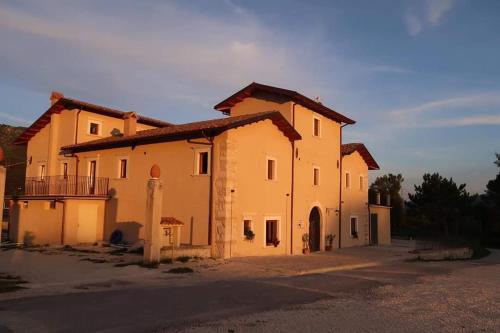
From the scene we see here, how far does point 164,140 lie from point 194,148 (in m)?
2.22

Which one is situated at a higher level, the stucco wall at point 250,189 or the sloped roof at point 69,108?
the sloped roof at point 69,108

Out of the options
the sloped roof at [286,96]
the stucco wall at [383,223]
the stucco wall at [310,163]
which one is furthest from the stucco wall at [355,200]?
the sloped roof at [286,96]

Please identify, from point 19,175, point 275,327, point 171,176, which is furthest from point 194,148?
point 19,175

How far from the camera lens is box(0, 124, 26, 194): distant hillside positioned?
201 feet

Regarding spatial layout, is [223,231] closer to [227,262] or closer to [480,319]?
[227,262]

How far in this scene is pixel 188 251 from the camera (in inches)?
747

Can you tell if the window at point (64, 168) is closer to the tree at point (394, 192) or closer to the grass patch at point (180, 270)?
the grass patch at point (180, 270)

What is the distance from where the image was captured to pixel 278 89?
24.5 metres

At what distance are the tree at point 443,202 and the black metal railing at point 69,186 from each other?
114 feet

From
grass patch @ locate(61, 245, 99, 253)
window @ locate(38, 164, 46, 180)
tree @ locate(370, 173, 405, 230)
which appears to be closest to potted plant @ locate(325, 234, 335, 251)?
grass patch @ locate(61, 245, 99, 253)

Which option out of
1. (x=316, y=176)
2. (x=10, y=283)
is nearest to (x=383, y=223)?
(x=316, y=176)

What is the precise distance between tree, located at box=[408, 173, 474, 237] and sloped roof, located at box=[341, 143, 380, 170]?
16.6 m

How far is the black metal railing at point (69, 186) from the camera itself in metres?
26.3

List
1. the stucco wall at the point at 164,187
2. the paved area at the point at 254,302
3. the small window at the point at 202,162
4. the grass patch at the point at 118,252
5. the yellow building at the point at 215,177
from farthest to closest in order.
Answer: the small window at the point at 202,162, the stucco wall at the point at 164,187, the yellow building at the point at 215,177, the grass patch at the point at 118,252, the paved area at the point at 254,302
